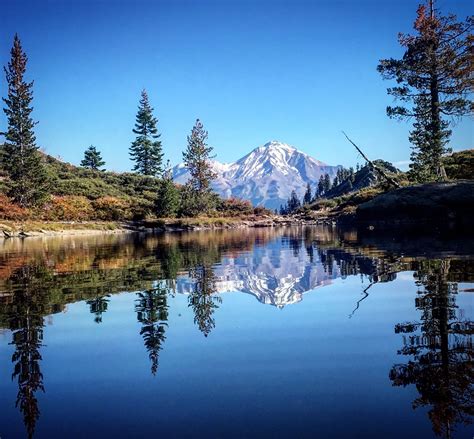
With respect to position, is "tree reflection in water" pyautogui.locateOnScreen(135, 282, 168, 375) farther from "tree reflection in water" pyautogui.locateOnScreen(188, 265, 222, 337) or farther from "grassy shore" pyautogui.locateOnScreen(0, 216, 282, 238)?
"grassy shore" pyautogui.locateOnScreen(0, 216, 282, 238)

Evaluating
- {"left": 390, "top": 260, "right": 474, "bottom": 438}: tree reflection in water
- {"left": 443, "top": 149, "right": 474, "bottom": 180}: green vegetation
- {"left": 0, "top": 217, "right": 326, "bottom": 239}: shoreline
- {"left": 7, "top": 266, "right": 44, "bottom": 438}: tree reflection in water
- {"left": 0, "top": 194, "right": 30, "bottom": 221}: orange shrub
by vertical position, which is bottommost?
{"left": 7, "top": 266, "right": 44, "bottom": 438}: tree reflection in water

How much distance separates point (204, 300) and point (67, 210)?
46.9 metres

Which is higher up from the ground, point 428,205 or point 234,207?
point 234,207

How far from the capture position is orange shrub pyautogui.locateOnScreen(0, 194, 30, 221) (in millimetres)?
42094

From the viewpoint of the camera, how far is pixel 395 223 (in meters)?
25.4

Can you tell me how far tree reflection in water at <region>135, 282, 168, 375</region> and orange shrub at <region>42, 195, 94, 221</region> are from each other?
4404 cm

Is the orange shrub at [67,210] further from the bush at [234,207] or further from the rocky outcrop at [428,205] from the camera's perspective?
the rocky outcrop at [428,205]

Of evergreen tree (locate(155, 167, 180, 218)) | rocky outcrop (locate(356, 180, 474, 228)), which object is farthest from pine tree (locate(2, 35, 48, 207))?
rocky outcrop (locate(356, 180, 474, 228))

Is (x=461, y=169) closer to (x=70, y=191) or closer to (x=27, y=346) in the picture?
(x=27, y=346)

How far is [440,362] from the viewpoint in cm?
355

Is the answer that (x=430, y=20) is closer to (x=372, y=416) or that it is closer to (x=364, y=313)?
(x=364, y=313)

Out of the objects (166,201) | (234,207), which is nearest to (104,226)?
(166,201)

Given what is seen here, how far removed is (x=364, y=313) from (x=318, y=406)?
289 cm

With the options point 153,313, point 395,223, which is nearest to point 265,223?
point 395,223
